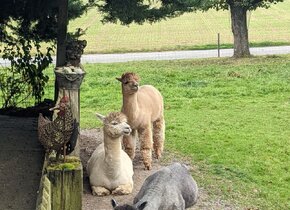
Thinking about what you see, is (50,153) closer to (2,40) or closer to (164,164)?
(164,164)

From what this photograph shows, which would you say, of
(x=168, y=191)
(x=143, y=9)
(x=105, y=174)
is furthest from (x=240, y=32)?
(x=168, y=191)

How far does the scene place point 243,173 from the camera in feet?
33.3

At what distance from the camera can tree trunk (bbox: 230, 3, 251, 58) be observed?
81.0 feet

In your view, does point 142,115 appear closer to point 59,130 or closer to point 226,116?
point 59,130

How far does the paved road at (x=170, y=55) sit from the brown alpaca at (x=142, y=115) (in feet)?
47.7

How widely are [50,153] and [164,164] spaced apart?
358cm

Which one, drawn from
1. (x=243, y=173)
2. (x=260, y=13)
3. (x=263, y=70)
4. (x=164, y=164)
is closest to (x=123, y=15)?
(x=164, y=164)

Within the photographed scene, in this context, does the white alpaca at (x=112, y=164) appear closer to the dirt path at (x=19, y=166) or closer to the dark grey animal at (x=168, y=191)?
the dirt path at (x=19, y=166)

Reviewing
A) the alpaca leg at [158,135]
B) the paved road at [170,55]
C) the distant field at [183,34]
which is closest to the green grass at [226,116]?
the alpaca leg at [158,135]

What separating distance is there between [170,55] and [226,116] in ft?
40.3

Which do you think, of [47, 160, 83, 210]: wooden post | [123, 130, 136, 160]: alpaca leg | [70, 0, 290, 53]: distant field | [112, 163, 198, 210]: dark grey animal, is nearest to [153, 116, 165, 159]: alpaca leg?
[123, 130, 136, 160]: alpaca leg

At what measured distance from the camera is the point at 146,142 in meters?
9.47

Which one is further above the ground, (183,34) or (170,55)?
(183,34)

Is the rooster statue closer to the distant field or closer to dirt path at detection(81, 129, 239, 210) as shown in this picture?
dirt path at detection(81, 129, 239, 210)
